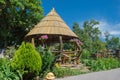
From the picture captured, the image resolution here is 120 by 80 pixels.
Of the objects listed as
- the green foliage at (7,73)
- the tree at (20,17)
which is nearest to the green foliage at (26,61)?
the green foliage at (7,73)

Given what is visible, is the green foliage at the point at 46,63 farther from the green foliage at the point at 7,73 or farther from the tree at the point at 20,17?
the tree at the point at 20,17

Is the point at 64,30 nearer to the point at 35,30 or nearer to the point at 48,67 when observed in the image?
the point at 35,30

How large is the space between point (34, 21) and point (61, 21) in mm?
13084

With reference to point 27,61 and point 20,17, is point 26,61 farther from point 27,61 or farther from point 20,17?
point 20,17

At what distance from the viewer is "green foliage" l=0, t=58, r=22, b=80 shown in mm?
9913

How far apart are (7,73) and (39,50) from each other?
3513 mm

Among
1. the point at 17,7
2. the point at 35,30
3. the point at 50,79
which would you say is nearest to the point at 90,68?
the point at 35,30

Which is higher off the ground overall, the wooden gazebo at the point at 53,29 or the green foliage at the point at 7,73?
the wooden gazebo at the point at 53,29

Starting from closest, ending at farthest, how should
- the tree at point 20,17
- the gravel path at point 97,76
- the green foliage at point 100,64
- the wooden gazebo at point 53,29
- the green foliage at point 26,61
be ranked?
the green foliage at point 26,61, the gravel path at point 97,76, the green foliage at point 100,64, the wooden gazebo at point 53,29, the tree at point 20,17

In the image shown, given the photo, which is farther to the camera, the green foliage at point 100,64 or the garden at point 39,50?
the green foliage at point 100,64

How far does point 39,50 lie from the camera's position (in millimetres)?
13352

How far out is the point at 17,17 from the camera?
3231 cm

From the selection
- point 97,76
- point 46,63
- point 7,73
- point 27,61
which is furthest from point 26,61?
point 97,76

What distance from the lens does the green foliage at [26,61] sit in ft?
34.4
